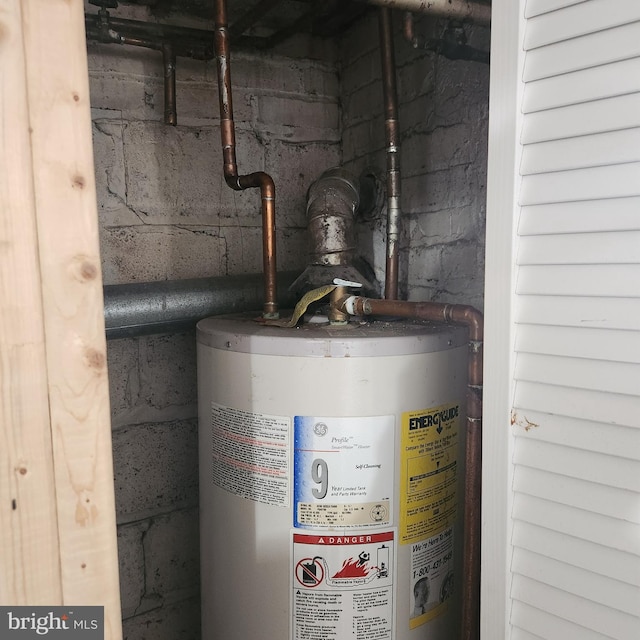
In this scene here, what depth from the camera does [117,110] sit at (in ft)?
5.32

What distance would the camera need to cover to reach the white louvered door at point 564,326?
811 mm

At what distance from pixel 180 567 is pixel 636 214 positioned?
151 centimetres

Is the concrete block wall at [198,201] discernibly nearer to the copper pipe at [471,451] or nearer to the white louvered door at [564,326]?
the copper pipe at [471,451]

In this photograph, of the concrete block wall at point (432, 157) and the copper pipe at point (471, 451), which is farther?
the concrete block wall at point (432, 157)

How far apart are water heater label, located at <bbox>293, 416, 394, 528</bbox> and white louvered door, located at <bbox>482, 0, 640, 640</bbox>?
23 cm

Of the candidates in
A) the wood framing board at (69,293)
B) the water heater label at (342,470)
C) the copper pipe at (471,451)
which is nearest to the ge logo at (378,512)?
the water heater label at (342,470)

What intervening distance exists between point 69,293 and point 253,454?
1.64ft

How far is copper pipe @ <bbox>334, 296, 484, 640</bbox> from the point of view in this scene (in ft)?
3.75

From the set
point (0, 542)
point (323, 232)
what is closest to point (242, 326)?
point (323, 232)

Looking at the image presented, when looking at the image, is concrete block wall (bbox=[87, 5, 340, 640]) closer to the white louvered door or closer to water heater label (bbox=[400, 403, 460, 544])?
water heater label (bbox=[400, 403, 460, 544])

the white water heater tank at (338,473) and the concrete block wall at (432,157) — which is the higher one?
the concrete block wall at (432,157)

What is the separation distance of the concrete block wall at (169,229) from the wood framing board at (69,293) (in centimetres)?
80

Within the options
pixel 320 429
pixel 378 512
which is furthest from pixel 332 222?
pixel 378 512

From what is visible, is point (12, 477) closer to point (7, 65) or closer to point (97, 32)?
point (7, 65)
